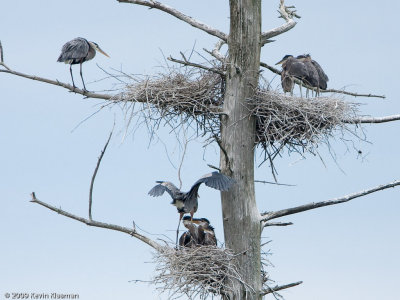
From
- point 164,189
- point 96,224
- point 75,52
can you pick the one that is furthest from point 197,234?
point 75,52

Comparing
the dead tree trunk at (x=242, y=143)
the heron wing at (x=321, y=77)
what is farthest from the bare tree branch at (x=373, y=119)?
the heron wing at (x=321, y=77)

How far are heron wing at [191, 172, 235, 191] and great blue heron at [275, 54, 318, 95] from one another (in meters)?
2.48

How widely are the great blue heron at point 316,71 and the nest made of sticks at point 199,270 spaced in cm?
297

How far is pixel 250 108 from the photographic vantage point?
24.7 feet

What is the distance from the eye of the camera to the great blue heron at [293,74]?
360 inches

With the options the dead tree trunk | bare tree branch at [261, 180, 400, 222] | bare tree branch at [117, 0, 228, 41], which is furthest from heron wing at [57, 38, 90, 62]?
bare tree branch at [261, 180, 400, 222]

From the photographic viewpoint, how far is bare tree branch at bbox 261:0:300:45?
7938mm

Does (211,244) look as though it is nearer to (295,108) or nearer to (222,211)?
(222,211)

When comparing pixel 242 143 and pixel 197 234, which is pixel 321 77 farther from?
pixel 197 234

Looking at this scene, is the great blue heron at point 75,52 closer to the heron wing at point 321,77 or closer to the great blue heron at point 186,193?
the great blue heron at point 186,193

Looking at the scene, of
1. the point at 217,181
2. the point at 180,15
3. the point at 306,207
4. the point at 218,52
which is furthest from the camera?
the point at 218,52

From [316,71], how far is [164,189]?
10.1ft

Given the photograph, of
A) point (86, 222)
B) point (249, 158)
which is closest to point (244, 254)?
point (249, 158)

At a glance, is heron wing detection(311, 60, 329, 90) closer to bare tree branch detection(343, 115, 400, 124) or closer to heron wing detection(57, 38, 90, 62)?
Result: bare tree branch detection(343, 115, 400, 124)
